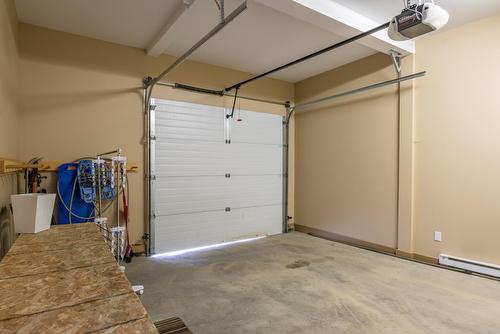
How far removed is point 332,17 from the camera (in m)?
3.08

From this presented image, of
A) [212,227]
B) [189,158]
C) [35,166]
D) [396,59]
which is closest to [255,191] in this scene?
[212,227]

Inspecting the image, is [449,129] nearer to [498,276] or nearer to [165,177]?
[498,276]

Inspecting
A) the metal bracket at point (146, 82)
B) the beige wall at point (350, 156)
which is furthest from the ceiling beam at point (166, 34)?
the beige wall at point (350, 156)

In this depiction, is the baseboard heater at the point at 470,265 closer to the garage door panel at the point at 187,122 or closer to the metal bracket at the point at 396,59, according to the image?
the metal bracket at the point at 396,59

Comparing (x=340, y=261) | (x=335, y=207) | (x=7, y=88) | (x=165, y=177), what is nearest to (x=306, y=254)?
(x=340, y=261)

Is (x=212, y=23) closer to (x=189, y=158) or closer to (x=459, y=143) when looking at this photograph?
(x=189, y=158)

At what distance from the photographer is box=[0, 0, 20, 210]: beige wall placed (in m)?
2.50

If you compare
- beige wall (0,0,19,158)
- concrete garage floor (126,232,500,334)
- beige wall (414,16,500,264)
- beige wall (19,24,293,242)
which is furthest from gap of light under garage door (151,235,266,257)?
beige wall (414,16,500,264)

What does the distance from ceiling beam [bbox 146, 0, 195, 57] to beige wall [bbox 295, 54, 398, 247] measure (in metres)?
2.94

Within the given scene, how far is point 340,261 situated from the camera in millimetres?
3973

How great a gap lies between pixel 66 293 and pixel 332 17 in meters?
3.28

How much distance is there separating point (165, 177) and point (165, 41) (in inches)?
77.6

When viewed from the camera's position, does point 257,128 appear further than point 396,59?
Yes

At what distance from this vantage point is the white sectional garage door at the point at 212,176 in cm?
452
